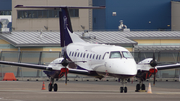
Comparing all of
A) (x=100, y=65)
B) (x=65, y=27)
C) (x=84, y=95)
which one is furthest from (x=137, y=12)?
(x=84, y=95)

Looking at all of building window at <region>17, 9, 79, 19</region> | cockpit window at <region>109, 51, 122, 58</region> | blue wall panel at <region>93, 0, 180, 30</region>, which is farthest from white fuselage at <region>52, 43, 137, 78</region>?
building window at <region>17, 9, 79, 19</region>

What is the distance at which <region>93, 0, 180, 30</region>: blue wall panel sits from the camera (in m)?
71.1

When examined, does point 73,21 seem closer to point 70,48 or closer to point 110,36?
point 110,36

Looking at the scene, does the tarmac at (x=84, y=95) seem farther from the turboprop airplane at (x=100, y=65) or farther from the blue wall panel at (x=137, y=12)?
the blue wall panel at (x=137, y=12)

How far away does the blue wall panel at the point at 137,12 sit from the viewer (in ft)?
233

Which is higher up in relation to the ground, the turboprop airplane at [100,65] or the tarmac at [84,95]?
the turboprop airplane at [100,65]

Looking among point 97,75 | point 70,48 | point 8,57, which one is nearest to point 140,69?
point 97,75

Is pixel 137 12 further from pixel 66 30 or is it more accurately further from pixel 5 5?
pixel 5 5

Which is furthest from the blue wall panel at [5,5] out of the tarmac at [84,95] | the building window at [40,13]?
the tarmac at [84,95]

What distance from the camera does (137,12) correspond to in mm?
71250

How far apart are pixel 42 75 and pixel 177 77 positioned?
13.9 m

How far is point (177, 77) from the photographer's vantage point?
4188 centimetres

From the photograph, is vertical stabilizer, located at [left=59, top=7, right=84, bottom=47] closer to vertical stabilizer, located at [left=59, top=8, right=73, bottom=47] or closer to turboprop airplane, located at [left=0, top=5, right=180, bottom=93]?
vertical stabilizer, located at [left=59, top=8, right=73, bottom=47]

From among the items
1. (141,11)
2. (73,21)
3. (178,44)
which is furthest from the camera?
(73,21)
